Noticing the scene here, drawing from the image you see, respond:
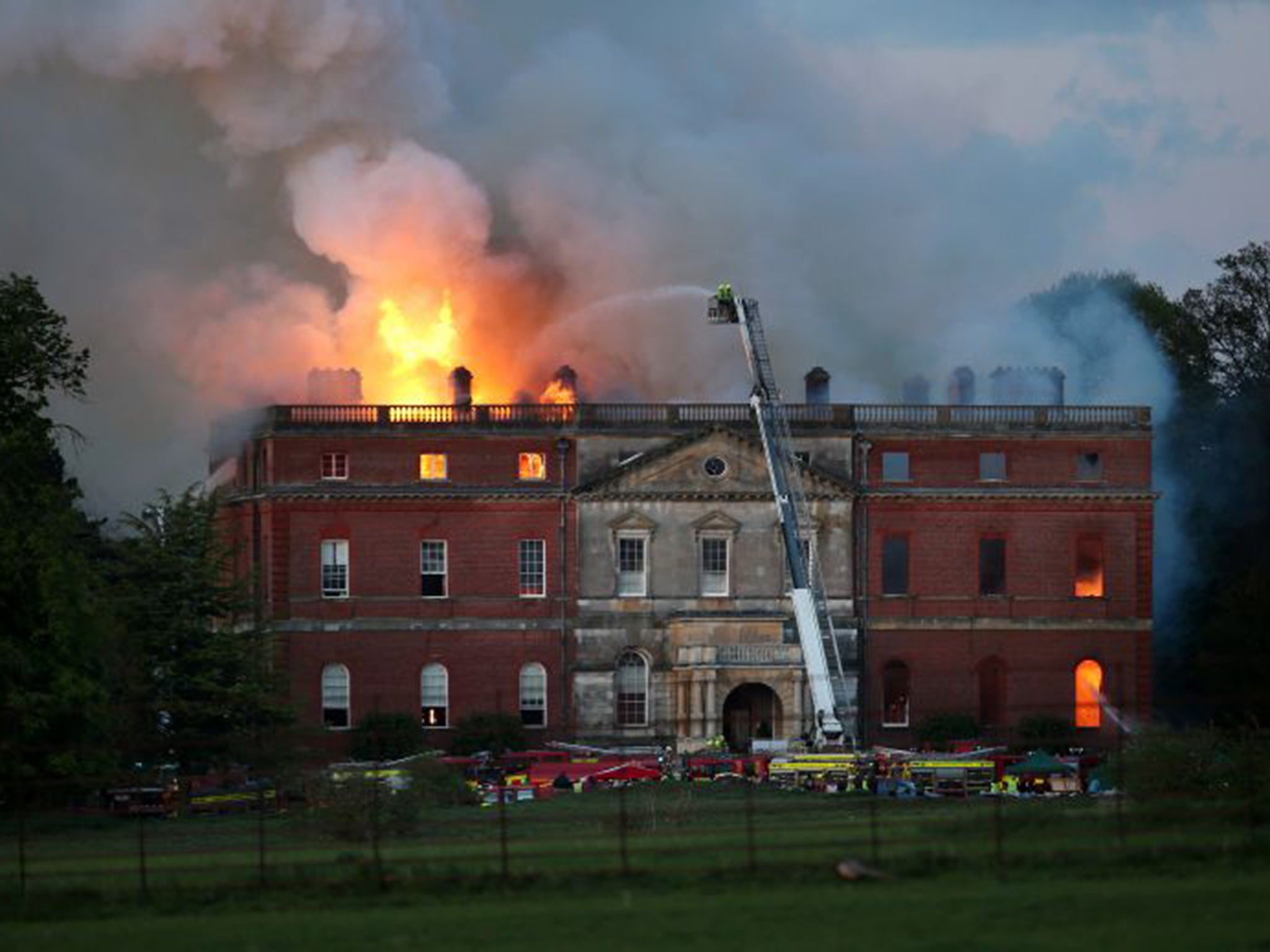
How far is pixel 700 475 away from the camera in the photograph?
93.5 meters

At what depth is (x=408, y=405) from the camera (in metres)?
94.4

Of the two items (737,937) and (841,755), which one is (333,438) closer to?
(841,755)

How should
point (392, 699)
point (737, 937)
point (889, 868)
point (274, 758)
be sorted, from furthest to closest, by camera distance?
point (392, 699) → point (274, 758) → point (889, 868) → point (737, 937)

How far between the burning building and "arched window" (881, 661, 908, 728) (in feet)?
0.28

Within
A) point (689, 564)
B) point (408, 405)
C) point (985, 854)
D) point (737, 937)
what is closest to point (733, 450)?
point (689, 564)

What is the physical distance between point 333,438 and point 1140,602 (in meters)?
23.6

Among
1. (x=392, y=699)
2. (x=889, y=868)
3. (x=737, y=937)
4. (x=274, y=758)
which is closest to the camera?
(x=737, y=937)

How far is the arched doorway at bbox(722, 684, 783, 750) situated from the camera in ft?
304

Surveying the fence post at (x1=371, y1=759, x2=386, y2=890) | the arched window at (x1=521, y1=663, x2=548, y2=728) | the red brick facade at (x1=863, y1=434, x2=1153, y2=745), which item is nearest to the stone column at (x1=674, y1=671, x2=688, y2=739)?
the arched window at (x1=521, y1=663, x2=548, y2=728)

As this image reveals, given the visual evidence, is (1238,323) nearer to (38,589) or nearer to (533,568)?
(533,568)

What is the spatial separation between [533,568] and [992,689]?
13.6m

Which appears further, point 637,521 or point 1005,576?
point 1005,576

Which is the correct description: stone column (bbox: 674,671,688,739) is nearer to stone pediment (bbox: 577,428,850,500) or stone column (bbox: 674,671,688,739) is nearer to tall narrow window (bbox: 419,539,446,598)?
stone pediment (bbox: 577,428,850,500)

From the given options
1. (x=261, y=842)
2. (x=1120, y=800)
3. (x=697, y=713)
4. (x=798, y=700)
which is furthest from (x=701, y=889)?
(x=798, y=700)
